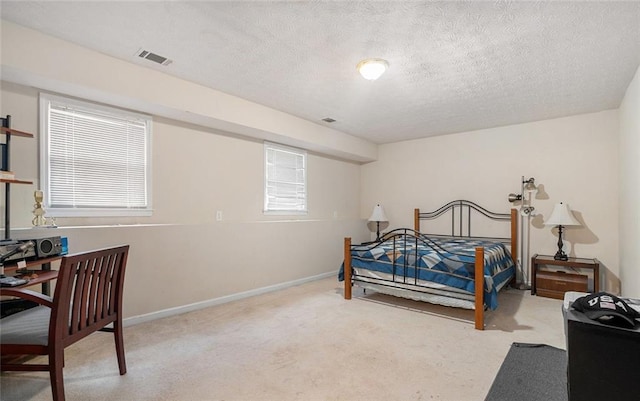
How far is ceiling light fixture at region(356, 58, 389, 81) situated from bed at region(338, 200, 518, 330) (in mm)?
1780

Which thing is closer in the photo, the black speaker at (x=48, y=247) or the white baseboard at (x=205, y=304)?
the black speaker at (x=48, y=247)

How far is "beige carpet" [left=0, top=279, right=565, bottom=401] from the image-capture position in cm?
200

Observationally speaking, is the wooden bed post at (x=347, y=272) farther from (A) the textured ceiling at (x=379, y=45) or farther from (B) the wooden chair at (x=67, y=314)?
(B) the wooden chair at (x=67, y=314)

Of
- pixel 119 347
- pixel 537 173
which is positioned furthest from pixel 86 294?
pixel 537 173

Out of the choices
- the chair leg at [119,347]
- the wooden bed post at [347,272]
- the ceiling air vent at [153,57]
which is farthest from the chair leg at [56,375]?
the wooden bed post at [347,272]

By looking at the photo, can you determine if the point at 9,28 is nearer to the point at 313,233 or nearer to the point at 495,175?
the point at 313,233

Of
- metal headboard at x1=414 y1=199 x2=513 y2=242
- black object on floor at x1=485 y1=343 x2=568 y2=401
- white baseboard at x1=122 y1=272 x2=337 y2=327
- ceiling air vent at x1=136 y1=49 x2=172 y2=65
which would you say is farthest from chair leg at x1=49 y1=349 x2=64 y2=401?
metal headboard at x1=414 y1=199 x2=513 y2=242

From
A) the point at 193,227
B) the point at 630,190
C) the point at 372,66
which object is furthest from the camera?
the point at 193,227

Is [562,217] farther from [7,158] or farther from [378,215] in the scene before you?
[7,158]

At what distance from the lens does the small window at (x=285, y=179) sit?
182 inches

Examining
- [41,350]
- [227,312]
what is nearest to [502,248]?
[227,312]

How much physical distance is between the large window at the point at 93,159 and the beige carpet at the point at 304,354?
1256mm

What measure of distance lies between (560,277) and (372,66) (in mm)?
3723

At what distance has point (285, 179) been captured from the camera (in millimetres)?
4887
